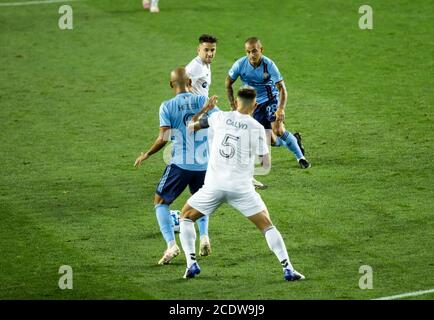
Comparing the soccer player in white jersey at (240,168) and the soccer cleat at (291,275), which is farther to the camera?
the soccer cleat at (291,275)

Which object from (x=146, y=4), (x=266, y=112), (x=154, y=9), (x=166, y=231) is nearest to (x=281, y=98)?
(x=266, y=112)

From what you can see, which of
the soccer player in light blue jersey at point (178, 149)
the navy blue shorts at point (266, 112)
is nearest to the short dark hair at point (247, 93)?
the soccer player in light blue jersey at point (178, 149)

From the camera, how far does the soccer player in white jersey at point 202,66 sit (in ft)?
47.4

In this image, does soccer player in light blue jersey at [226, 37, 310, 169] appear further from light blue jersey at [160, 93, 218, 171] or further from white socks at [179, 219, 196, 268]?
white socks at [179, 219, 196, 268]

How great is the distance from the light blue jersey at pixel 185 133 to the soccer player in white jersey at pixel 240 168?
31.9 inches

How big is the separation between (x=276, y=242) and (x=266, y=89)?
463 cm

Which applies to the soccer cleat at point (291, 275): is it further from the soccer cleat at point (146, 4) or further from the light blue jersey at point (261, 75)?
the soccer cleat at point (146, 4)

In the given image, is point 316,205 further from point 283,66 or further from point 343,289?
point 283,66

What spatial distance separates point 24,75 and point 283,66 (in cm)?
513

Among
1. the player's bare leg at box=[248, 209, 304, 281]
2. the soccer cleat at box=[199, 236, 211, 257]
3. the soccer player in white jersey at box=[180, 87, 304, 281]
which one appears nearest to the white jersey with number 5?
the soccer player in white jersey at box=[180, 87, 304, 281]

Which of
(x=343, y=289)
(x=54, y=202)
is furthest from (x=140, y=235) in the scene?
(x=343, y=289)

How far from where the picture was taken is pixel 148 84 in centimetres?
2064

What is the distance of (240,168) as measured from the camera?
11.4 metres

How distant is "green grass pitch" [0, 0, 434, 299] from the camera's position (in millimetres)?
11938
